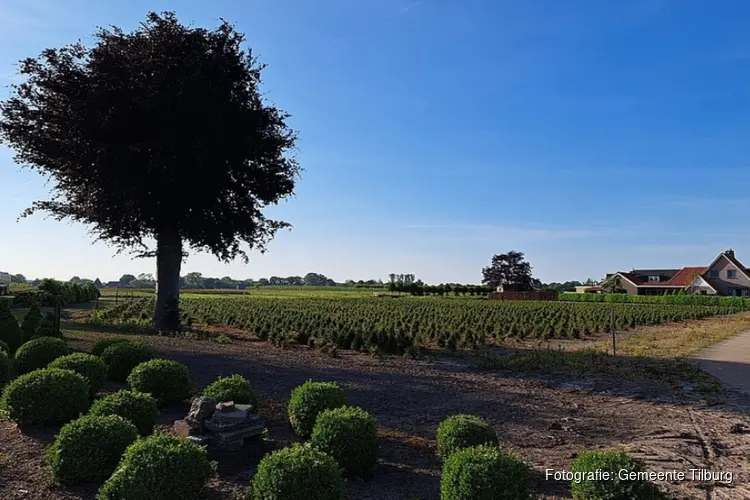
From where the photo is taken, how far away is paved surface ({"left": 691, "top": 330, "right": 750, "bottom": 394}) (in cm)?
1142

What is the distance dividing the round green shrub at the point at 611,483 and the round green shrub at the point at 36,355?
8545mm

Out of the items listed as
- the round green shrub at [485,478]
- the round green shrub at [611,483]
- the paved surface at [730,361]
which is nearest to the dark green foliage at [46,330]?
the round green shrub at [485,478]

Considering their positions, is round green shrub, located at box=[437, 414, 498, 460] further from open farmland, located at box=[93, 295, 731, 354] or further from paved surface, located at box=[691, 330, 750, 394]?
open farmland, located at box=[93, 295, 731, 354]

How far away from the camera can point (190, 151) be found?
16734 mm

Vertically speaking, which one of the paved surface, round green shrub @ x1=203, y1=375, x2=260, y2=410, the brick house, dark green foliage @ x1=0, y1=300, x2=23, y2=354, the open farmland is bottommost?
the paved surface

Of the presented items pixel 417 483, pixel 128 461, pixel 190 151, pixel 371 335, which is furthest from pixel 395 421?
pixel 190 151

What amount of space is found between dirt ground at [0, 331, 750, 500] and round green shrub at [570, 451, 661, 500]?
20.8 inches

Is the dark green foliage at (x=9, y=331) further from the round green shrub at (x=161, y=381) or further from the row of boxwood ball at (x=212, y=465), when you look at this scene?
the round green shrub at (x=161, y=381)

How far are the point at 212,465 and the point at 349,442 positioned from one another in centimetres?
130

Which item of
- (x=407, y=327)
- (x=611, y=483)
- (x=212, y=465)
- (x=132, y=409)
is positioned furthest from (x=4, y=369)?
(x=407, y=327)

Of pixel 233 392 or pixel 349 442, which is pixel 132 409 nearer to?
pixel 233 392

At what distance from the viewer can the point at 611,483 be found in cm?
411

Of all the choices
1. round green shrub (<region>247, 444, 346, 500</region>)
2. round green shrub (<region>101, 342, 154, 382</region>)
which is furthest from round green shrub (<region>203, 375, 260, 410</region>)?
round green shrub (<region>101, 342, 154, 382</region>)

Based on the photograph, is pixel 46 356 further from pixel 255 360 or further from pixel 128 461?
pixel 128 461
